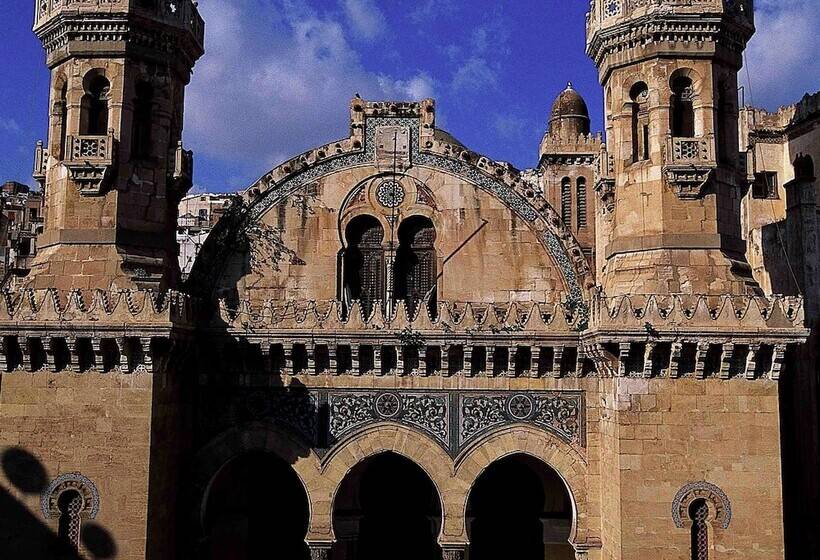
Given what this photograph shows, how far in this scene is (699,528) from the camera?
45.3 ft

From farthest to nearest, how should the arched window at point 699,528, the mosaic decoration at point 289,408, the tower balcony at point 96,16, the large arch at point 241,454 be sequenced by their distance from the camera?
the mosaic decoration at point 289,408
the large arch at point 241,454
the tower balcony at point 96,16
the arched window at point 699,528

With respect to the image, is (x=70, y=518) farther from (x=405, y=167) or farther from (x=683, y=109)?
(x=683, y=109)

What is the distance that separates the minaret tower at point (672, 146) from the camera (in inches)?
577

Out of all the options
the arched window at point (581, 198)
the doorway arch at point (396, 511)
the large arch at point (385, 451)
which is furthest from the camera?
the arched window at point (581, 198)

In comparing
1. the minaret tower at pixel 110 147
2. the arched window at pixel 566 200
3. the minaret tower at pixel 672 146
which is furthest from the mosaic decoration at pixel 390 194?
the arched window at pixel 566 200

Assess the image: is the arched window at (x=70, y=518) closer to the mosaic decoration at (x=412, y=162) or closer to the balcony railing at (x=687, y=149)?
the mosaic decoration at (x=412, y=162)

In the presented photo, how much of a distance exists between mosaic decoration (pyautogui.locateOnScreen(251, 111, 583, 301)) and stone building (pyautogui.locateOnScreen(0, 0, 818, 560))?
0.16 ft

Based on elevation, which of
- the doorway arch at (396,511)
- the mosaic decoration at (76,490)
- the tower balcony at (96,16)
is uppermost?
the tower balcony at (96,16)

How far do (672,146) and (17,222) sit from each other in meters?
35.9

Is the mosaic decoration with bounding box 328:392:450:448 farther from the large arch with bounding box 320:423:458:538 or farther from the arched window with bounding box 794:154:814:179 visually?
the arched window with bounding box 794:154:814:179

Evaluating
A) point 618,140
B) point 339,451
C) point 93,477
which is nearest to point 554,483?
point 339,451

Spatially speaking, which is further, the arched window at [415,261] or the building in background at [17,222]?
the building in background at [17,222]

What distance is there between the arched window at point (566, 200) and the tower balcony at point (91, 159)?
1658 centimetres

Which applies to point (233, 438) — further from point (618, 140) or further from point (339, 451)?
point (618, 140)
